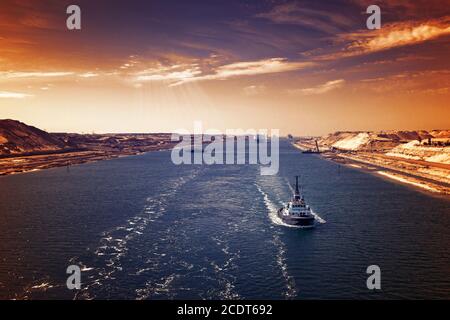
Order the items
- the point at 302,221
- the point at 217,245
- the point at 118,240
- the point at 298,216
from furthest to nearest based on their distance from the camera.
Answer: the point at 298,216, the point at 302,221, the point at 118,240, the point at 217,245

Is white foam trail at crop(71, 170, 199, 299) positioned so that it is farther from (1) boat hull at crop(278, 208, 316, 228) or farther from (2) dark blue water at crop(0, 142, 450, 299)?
(1) boat hull at crop(278, 208, 316, 228)

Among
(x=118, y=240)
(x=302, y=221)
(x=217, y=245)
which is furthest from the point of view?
(x=302, y=221)

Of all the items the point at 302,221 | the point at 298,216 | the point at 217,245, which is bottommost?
the point at 217,245

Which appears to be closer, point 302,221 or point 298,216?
point 302,221

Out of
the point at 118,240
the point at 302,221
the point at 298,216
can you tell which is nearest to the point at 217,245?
the point at 118,240

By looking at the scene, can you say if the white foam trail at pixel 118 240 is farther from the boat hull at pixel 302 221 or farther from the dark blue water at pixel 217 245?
the boat hull at pixel 302 221

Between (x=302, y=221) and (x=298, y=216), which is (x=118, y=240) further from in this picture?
(x=302, y=221)

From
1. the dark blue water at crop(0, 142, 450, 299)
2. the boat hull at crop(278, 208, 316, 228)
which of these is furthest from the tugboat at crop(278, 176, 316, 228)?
the dark blue water at crop(0, 142, 450, 299)

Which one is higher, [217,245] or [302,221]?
[302,221]

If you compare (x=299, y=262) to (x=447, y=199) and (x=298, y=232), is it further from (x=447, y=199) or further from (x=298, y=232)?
(x=447, y=199)
